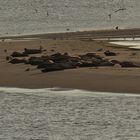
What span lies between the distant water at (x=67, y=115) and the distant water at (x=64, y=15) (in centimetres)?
3174

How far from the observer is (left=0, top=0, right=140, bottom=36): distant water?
58031mm

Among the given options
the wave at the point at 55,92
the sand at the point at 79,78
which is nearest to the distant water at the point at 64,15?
the sand at the point at 79,78

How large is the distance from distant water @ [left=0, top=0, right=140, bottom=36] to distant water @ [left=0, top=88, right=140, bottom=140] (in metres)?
31.7

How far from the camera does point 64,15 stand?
68.1m

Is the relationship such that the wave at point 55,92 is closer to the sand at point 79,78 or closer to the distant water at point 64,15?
the sand at point 79,78

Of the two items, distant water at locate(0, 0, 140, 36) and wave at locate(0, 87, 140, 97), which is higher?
distant water at locate(0, 0, 140, 36)

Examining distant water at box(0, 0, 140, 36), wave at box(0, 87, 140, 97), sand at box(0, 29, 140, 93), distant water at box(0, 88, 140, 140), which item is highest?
distant water at box(0, 0, 140, 36)

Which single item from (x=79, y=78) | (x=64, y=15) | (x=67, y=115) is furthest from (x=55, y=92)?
(x=64, y=15)

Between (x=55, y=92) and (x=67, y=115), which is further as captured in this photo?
(x=55, y=92)

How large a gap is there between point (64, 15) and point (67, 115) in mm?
51558

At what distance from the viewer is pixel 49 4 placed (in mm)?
75938

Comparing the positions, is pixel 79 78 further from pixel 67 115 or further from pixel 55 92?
pixel 67 115

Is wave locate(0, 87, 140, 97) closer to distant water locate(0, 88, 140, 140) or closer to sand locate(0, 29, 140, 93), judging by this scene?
distant water locate(0, 88, 140, 140)

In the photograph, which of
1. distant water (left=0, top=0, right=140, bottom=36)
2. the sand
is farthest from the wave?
distant water (left=0, top=0, right=140, bottom=36)
